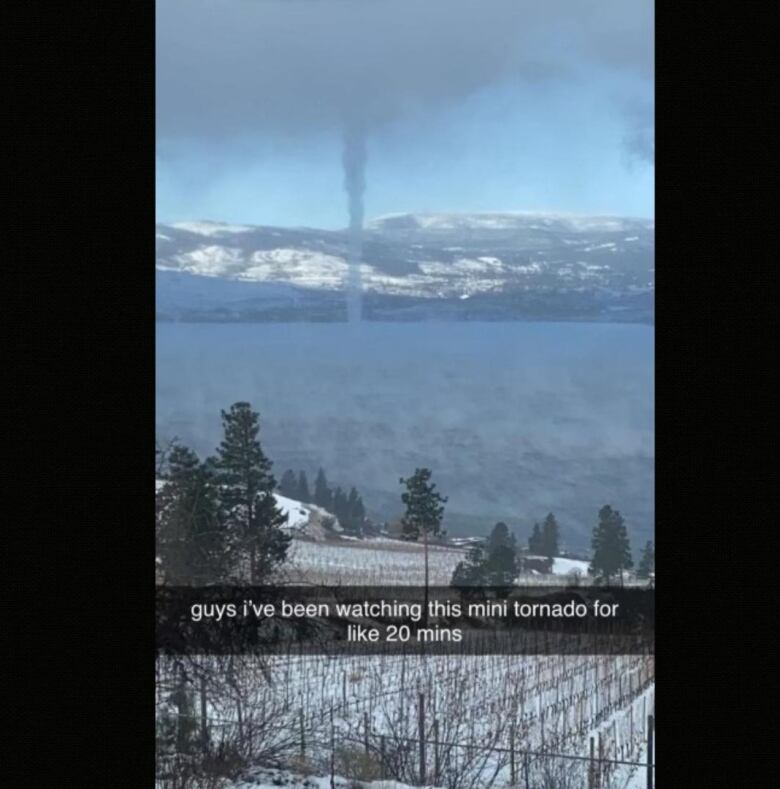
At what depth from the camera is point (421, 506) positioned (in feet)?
10.9

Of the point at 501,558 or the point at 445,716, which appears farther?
the point at 501,558

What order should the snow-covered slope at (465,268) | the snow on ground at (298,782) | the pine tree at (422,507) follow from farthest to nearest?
the snow-covered slope at (465,268), the pine tree at (422,507), the snow on ground at (298,782)

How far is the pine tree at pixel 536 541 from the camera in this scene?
328 cm

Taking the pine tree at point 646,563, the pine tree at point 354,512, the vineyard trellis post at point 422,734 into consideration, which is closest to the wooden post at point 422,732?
the vineyard trellis post at point 422,734

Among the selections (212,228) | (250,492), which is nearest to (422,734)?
(250,492)

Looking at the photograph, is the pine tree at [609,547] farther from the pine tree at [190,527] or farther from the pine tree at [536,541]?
the pine tree at [190,527]

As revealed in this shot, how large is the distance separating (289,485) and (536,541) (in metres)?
0.79

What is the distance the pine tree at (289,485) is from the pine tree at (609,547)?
0.94 m

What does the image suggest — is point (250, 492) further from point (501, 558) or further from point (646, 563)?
point (646, 563)

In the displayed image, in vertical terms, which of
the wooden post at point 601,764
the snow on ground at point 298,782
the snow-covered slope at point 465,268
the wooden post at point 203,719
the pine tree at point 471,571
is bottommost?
the snow on ground at point 298,782
